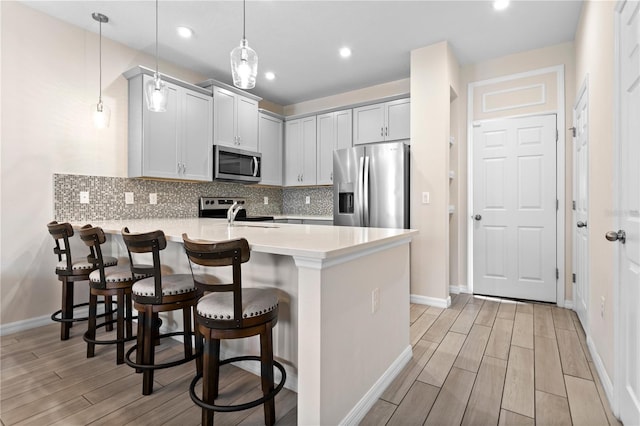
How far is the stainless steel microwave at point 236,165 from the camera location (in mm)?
3996

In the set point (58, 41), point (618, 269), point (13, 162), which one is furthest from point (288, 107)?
point (618, 269)

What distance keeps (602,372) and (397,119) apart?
3173 millimetres

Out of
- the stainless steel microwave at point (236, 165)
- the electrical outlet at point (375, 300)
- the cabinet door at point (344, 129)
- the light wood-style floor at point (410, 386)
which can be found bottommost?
the light wood-style floor at point (410, 386)

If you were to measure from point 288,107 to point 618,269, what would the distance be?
4970 millimetres

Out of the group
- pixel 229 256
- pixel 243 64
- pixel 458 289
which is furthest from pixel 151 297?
pixel 458 289

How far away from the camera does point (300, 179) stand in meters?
5.07

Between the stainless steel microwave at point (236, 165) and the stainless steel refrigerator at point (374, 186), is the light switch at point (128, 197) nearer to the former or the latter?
the stainless steel microwave at point (236, 165)

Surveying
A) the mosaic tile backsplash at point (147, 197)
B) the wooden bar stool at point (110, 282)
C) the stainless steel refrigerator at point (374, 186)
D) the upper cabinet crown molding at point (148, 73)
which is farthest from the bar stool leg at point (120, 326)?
the stainless steel refrigerator at point (374, 186)

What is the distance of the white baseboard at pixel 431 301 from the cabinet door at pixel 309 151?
228 centimetres

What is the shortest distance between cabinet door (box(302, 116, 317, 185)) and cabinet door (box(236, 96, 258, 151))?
80 centimetres

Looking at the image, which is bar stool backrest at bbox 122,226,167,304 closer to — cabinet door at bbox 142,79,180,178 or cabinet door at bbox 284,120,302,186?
cabinet door at bbox 142,79,180,178

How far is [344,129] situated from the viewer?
15.1 ft

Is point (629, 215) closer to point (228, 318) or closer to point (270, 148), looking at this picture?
point (228, 318)

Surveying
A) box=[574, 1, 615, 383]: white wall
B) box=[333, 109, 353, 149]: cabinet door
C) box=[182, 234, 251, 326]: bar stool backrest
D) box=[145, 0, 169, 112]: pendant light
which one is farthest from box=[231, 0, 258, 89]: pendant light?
box=[333, 109, 353, 149]: cabinet door
